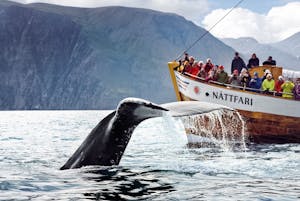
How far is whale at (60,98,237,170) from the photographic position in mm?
5539

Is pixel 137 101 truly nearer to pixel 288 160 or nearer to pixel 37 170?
pixel 37 170

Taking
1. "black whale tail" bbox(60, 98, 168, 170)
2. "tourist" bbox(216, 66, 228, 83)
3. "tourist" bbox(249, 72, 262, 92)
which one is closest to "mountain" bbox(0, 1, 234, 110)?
"tourist" bbox(216, 66, 228, 83)

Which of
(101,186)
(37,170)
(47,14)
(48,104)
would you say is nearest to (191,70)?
(37,170)

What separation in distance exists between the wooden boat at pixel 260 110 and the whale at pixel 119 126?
448 inches

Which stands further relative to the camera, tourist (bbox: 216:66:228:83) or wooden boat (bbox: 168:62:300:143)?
tourist (bbox: 216:66:228:83)

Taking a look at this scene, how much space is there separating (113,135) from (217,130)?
37.6ft

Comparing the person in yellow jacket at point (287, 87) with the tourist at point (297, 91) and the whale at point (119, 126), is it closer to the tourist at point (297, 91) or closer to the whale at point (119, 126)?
the tourist at point (297, 91)

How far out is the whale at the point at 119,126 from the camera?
18.2 feet

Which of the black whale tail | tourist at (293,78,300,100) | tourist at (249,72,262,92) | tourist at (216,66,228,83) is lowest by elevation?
the black whale tail

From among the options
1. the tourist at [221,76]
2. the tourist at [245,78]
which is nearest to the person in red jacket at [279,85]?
the tourist at [245,78]

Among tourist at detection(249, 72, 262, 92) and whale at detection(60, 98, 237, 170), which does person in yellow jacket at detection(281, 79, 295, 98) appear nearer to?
tourist at detection(249, 72, 262, 92)

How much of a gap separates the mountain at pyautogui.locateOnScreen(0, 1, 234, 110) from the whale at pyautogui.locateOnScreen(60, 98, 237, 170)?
467ft

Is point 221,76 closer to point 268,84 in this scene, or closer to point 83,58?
point 268,84

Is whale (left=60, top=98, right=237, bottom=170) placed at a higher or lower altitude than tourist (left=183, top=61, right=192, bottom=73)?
lower
